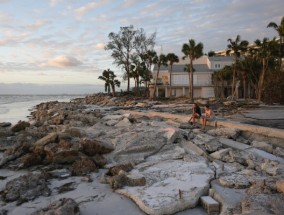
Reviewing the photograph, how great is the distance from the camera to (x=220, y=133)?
12.4 m

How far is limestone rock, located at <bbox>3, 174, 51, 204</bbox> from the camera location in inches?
249

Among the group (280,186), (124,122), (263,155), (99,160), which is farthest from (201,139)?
(124,122)

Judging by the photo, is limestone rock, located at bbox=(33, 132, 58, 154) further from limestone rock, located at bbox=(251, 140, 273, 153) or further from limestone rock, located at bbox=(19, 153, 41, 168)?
limestone rock, located at bbox=(251, 140, 273, 153)

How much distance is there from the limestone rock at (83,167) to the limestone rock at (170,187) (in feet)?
3.64

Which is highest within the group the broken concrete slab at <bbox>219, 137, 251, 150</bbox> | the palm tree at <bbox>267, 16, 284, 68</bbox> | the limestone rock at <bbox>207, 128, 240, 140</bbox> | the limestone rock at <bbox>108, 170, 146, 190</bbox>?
the palm tree at <bbox>267, 16, 284, 68</bbox>

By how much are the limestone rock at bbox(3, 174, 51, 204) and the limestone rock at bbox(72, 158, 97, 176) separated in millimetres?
1109

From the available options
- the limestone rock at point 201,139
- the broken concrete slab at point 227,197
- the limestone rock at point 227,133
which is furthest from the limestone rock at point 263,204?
the limestone rock at point 227,133

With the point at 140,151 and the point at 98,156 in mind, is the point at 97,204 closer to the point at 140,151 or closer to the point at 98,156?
the point at 98,156

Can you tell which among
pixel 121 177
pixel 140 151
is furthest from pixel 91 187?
pixel 140 151

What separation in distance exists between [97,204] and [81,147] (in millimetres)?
3343

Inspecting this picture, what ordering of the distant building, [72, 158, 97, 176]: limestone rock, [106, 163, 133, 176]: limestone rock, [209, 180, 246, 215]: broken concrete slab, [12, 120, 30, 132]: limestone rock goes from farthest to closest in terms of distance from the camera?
1. the distant building
2. [12, 120, 30, 132]: limestone rock
3. [72, 158, 97, 176]: limestone rock
4. [106, 163, 133, 176]: limestone rock
5. [209, 180, 246, 215]: broken concrete slab

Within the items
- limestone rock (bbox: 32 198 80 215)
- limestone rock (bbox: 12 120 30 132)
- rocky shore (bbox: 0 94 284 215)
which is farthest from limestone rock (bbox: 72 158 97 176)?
limestone rock (bbox: 12 120 30 132)

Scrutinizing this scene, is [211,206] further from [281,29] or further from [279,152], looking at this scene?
[281,29]

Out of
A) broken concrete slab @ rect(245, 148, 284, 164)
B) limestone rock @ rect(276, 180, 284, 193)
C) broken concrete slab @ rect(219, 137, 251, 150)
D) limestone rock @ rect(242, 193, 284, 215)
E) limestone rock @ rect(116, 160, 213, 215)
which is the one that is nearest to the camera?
Answer: limestone rock @ rect(242, 193, 284, 215)
